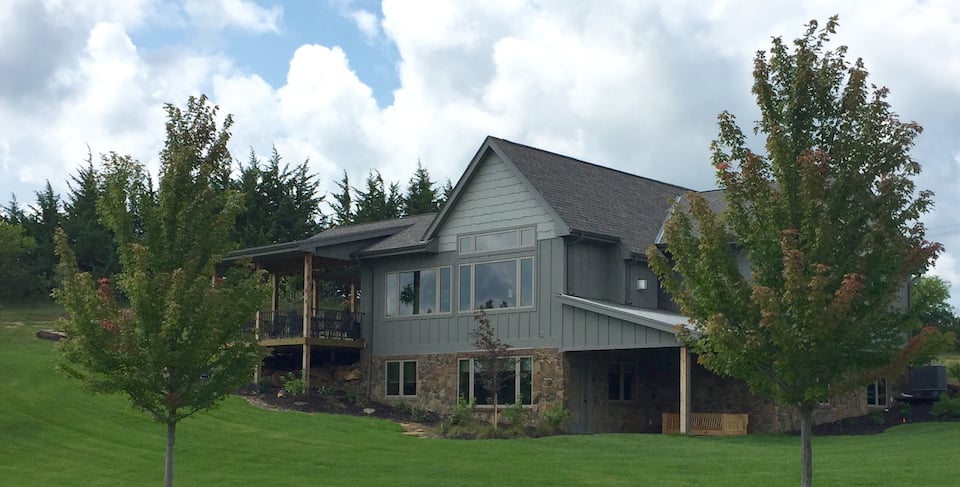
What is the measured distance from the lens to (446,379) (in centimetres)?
3008

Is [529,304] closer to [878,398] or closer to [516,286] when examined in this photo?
[516,286]

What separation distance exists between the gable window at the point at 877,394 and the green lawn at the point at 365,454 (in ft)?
18.8

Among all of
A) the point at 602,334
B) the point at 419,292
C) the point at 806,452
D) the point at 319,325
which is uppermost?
the point at 419,292

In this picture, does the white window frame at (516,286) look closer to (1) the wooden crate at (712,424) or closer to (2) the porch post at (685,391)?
(1) the wooden crate at (712,424)

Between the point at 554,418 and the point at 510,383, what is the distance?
252cm

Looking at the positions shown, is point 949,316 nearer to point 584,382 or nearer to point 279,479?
point 584,382

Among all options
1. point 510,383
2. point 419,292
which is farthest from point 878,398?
point 419,292

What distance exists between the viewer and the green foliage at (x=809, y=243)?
12156mm

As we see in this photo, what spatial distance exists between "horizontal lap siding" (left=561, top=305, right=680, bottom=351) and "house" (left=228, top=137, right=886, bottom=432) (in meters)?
0.03

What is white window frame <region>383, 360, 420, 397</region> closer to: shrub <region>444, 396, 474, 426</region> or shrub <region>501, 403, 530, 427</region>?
shrub <region>444, 396, 474, 426</region>

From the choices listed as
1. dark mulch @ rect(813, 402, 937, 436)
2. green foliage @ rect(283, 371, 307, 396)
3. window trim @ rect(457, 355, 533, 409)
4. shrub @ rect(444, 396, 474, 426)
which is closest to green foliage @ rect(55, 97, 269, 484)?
shrub @ rect(444, 396, 474, 426)

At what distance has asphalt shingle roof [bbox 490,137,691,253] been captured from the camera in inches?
1134

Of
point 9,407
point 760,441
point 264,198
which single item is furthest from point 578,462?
point 264,198

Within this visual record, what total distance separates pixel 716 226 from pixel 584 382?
15934mm
